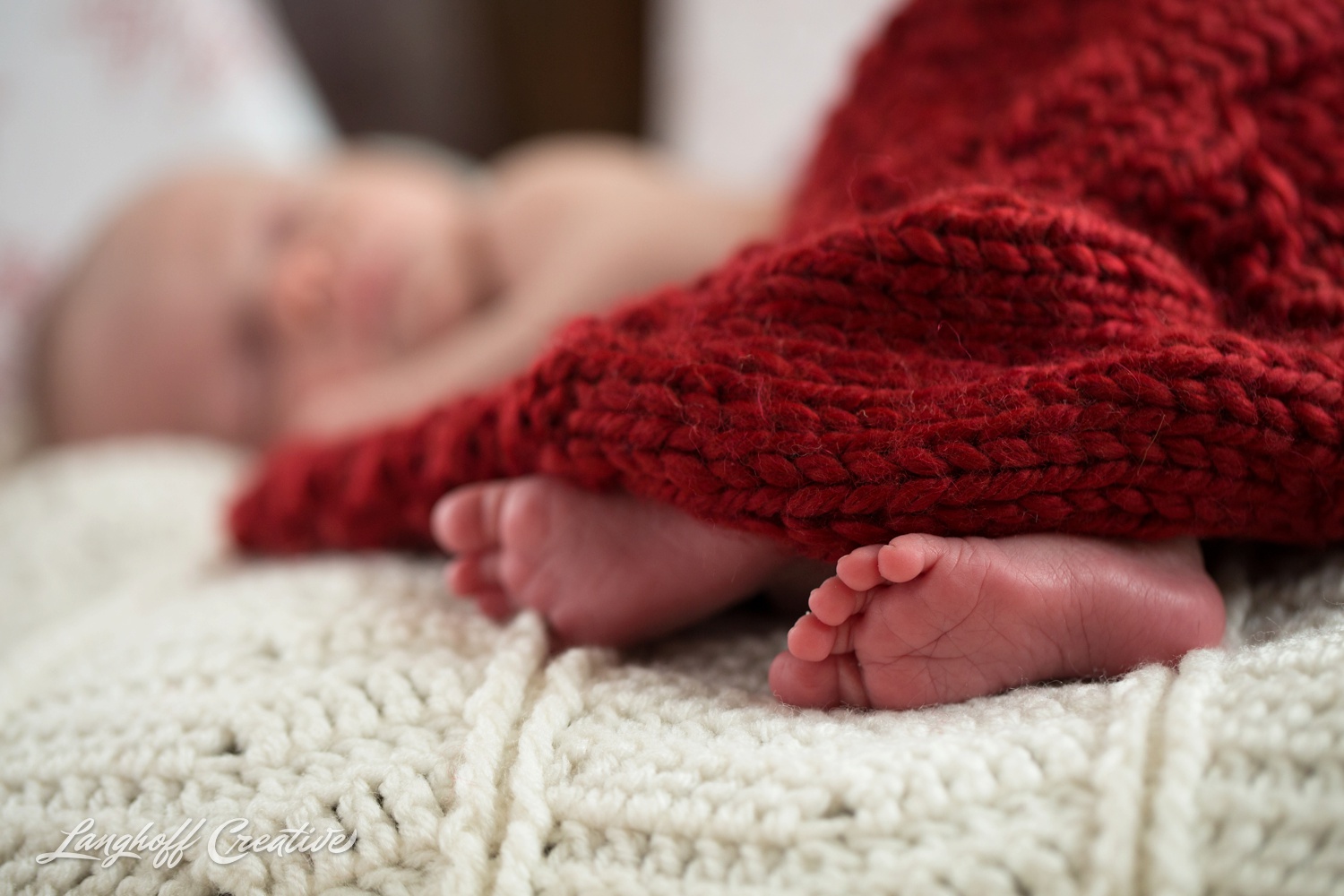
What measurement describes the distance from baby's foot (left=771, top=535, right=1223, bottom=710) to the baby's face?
3.32ft

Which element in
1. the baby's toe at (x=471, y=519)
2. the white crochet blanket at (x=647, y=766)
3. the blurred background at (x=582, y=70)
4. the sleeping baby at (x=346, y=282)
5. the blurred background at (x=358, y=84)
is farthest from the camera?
the blurred background at (x=582, y=70)

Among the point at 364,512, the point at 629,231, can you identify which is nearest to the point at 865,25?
the point at 629,231

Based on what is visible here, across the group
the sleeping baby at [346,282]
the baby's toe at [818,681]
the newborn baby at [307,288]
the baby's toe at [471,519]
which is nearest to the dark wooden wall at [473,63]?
the sleeping baby at [346,282]

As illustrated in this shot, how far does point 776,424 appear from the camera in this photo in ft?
1.80

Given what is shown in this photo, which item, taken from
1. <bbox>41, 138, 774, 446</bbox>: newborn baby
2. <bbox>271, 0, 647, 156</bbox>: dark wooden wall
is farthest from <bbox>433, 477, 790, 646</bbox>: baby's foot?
<bbox>271, 0, 647, 156</bbox>: dark wooden wall

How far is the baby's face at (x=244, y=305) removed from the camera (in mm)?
1365

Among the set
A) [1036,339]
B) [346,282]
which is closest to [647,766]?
[1036,339]

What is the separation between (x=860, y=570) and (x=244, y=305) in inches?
46.2

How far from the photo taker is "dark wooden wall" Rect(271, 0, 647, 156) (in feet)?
7.34

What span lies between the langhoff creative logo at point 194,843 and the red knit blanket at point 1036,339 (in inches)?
10.1

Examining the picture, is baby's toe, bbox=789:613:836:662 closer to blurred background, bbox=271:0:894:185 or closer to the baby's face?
the baby's face

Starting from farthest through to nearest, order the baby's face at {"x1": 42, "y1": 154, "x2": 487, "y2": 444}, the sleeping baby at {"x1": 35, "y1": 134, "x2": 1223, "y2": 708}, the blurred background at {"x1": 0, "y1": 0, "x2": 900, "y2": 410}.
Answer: the blurred background at {"x1": 0, "y1": 0, "x2": 900, "y2": 410}, the baby's face at {"x1": 42, "y1": 154, "x2": 487, "y2": 444}, the sleeping baby at {"x1": 35, "y1": 134, "x2": 1223, "y2": 708}

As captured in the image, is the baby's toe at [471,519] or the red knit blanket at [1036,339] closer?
the red knit blanket at [1036,339]

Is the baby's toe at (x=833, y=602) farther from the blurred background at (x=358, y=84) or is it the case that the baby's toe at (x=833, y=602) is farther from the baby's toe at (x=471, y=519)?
the blurred background at (x=358, y=84)
